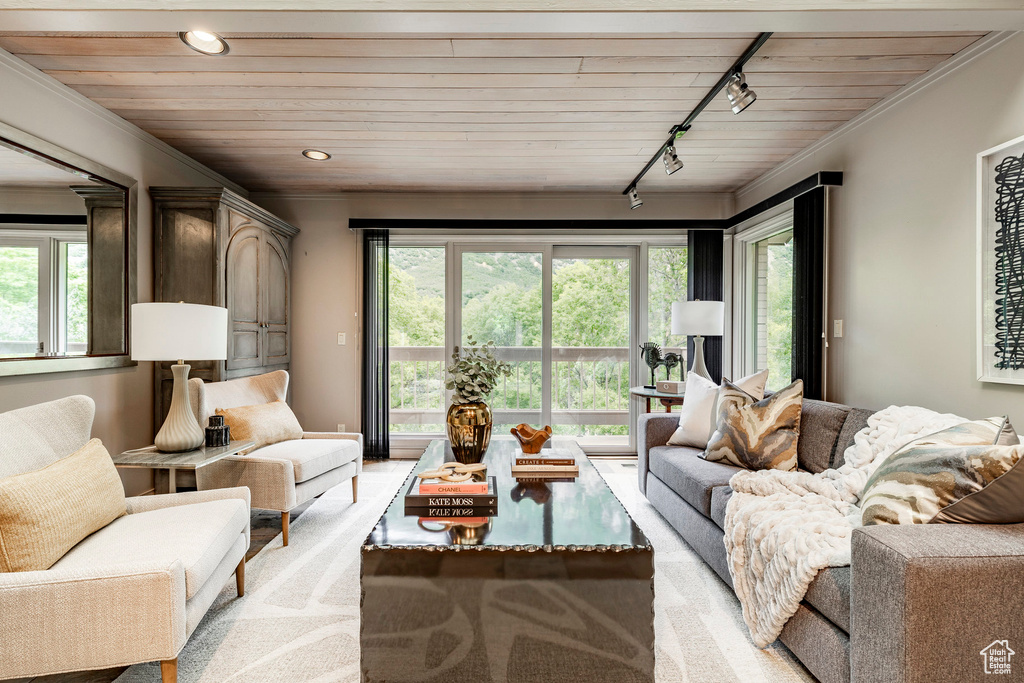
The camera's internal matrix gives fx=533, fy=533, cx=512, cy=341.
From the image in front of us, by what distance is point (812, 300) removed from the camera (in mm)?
3217

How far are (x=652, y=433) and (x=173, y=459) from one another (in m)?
2.58

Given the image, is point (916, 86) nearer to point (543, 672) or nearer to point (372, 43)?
point (372, 43)

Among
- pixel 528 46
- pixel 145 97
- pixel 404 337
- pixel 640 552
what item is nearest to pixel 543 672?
pixel 640 552

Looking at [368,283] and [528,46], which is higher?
[528,46]

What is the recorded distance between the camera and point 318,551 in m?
2.66

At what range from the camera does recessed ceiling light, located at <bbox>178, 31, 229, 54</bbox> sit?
6.88 feet

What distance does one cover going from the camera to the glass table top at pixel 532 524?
4.98 ft

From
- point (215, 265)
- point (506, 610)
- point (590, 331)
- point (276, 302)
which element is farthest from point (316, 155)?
point (506, 610)

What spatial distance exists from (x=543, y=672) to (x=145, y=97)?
3158 millimetres

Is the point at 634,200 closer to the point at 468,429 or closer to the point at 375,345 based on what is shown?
the point at 375,345

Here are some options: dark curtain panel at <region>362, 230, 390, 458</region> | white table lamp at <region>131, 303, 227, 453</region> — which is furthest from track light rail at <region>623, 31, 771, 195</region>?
white table lamp at <region>131, 303, 227, 453</region>

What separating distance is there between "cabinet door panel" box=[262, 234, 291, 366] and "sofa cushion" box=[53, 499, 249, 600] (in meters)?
2.23

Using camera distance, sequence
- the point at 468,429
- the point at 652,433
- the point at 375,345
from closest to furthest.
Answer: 1. the point at 468,429
2. the point at 652,433
3. the point at 375,345

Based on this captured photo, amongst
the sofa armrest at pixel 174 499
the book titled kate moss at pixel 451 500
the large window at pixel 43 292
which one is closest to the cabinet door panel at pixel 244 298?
the large window at pixel 43 292
